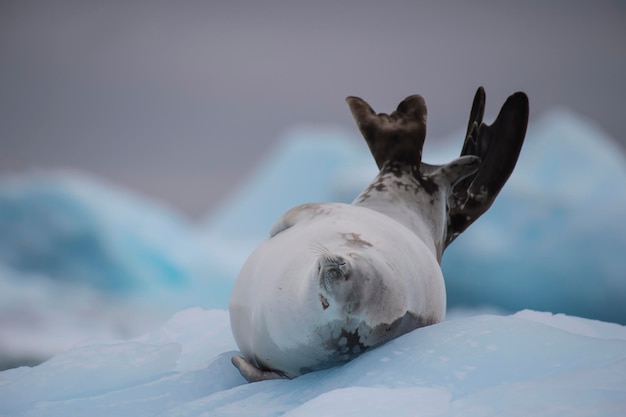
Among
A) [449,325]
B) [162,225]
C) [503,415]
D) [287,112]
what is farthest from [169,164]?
[503,415]

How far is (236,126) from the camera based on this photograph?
2.88 meters

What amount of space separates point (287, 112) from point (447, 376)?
198 cm

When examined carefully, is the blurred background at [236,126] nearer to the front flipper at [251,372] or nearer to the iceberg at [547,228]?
the iceberg at [547,228]

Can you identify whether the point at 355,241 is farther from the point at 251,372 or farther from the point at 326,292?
the point at 251,372

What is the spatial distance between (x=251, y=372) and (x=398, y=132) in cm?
87

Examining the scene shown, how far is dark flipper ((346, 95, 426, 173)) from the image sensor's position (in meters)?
1.89

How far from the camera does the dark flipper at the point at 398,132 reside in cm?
189

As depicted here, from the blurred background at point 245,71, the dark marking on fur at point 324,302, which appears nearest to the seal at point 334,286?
the dark marking on fur at point 324,302

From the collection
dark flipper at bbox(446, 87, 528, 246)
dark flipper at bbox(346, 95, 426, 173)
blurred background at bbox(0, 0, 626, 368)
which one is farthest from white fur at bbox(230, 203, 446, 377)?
blurred background at bbox(0, 0, 626, 368)

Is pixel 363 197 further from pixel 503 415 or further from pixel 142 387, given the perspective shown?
pixel 503 415

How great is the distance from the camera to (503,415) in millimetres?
850

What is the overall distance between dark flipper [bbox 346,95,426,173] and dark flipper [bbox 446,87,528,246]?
0.69ft

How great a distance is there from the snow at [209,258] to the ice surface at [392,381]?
1 centimetres

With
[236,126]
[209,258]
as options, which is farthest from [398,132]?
[209,258]
